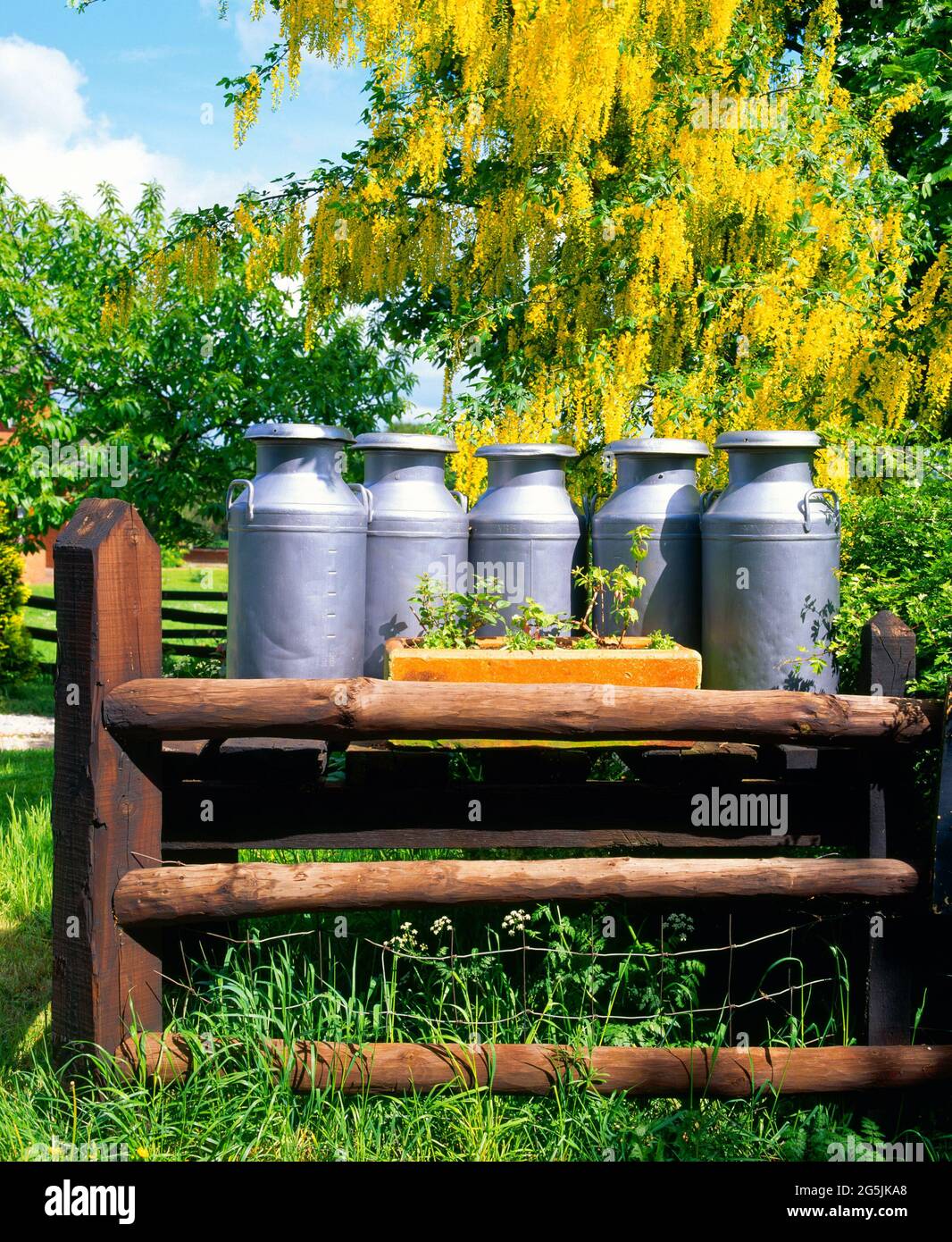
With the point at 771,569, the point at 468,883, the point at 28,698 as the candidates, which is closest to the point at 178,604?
the point at 28,698

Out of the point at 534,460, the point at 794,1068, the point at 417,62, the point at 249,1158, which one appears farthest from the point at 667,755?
the point at 417,62

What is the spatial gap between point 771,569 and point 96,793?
1943 mm

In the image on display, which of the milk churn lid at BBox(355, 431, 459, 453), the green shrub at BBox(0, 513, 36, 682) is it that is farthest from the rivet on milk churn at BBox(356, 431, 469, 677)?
the green shrub at BBox(0, 513, 36, 682)

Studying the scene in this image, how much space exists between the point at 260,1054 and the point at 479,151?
171 inches

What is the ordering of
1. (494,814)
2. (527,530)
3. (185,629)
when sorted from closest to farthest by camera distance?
(494,814)
(527,530)
(185,629)

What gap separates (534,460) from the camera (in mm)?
3641

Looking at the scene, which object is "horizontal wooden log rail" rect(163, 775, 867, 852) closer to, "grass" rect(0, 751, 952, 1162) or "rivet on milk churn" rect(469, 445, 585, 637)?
"grass" rect(0, 751, 952, 1162)

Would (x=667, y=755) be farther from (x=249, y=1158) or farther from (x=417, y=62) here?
(x=417, y=62)

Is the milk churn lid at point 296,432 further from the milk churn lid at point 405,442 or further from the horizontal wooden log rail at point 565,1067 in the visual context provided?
the horizontal wooden log rail at point 565,1067

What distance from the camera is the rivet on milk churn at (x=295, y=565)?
3281mm

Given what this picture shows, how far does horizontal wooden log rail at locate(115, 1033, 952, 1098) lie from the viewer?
2.81m

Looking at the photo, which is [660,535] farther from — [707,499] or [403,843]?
[403,843]

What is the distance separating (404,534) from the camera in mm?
3531

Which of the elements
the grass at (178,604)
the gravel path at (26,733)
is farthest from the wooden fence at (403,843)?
the gravel path at (26,733)
